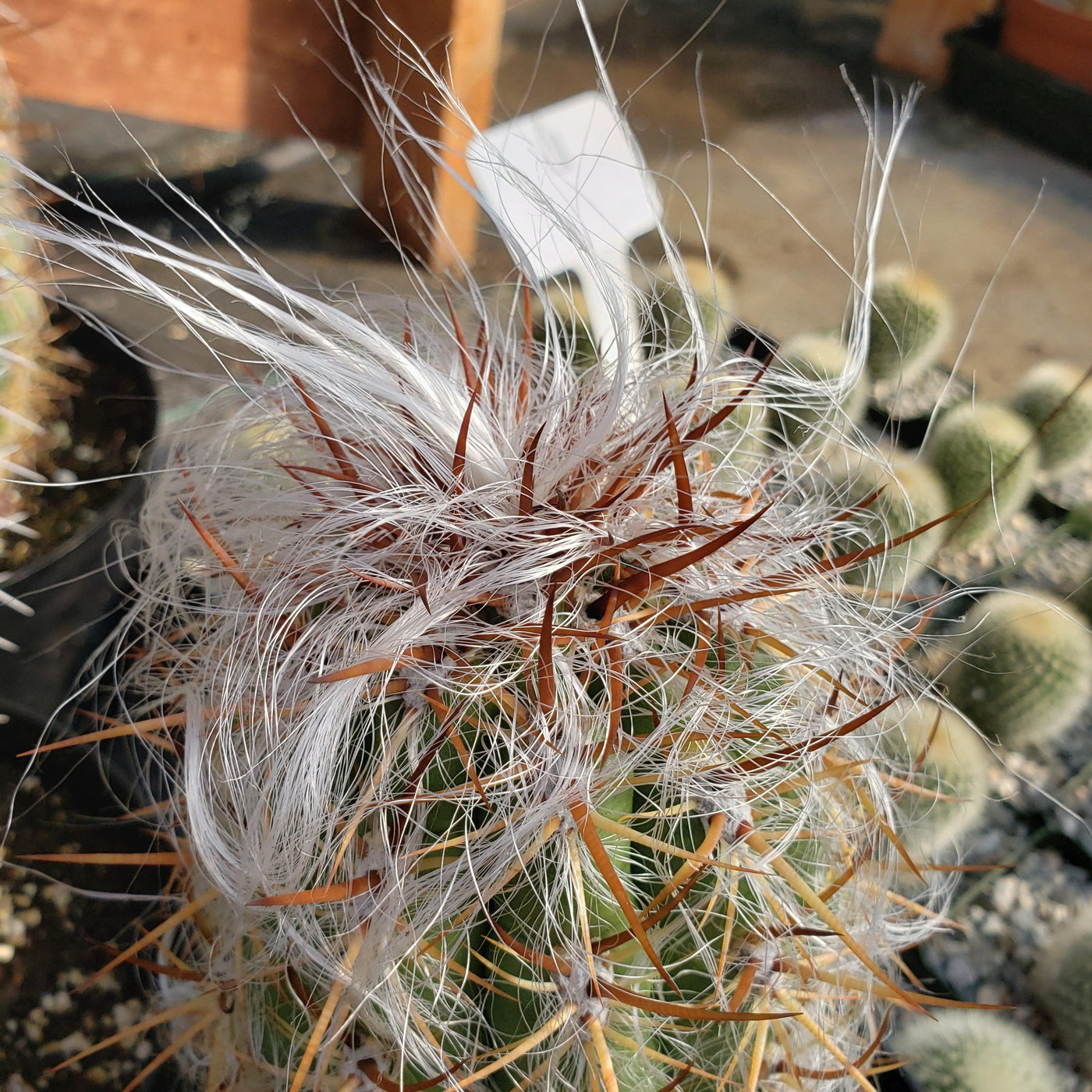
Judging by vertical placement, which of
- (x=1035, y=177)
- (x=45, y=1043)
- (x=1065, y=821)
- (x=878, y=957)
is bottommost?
(x=45, y=1043)

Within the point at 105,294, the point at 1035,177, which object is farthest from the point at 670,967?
the point at 1035,177

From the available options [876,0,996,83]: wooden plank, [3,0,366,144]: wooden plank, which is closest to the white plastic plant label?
[3,0,366,144]: wooden plank

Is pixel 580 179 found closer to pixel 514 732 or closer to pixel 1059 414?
pixel 514 732

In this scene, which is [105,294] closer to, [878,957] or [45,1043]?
[45,1043]

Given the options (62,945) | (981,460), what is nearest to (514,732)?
(62,945)

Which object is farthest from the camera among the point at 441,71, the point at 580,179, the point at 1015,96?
the point at 1015,96

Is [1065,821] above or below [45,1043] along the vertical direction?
above

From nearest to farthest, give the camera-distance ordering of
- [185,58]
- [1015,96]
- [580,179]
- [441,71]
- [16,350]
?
[580,179], [16,350], [441,71], [185,58], [1015,96]
